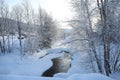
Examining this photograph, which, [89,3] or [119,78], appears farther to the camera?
[89,3]

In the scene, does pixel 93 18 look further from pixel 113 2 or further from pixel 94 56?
pixel 94 56

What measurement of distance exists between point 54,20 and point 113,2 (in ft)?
122

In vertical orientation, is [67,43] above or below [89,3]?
below

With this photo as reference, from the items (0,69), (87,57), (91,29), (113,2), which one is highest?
(113,2)

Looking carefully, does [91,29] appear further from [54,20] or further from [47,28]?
[54,20]

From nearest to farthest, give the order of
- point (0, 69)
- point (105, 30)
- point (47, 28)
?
point (105, 30) → point (0, 69) → point (47, 28)

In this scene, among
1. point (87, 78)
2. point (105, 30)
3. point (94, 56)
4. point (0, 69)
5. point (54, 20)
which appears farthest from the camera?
point (54, 20)

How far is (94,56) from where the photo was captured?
16531 mm

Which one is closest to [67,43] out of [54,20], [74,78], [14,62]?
[74,78]

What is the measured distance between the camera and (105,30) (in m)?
15.3

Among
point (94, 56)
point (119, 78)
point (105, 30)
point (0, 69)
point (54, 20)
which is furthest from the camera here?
point (54, 20)

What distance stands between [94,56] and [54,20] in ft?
119

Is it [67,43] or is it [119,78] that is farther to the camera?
[67,43]

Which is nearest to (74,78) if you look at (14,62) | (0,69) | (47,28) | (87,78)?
(87,78)
